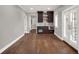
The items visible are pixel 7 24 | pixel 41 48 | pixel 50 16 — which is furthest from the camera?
pixel 50 16

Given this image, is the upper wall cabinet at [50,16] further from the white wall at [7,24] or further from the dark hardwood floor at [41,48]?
the white wall at [7,24]

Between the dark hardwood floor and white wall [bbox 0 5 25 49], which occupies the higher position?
white wall [bbox 0 5 25 49]

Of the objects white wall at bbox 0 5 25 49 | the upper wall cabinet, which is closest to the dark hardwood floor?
white wall at bbox 0 5 25 49

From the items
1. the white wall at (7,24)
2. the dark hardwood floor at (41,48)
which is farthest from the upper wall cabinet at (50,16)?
the white wall at (7,24)

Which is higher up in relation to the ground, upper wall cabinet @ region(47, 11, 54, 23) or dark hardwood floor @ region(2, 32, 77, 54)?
upper wall cabinet @ region(47, 11, 54, 23)

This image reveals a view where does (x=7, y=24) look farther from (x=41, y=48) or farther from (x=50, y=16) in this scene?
(x=50, y=16)

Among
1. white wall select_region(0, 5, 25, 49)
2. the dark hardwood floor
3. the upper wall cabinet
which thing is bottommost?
the dark hardwood floor

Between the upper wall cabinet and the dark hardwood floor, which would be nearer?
the dark hardwood floor

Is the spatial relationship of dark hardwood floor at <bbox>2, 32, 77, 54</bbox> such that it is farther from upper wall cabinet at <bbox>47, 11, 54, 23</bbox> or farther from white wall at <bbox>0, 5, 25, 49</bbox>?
upper wall cabinet at <bbox>47, 11, 54, 23</bbox>

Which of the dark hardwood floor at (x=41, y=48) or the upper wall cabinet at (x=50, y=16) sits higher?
the upper wall cabinet at (x=50, y=16)

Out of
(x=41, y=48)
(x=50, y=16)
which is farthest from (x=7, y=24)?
(x=50, y=16)
